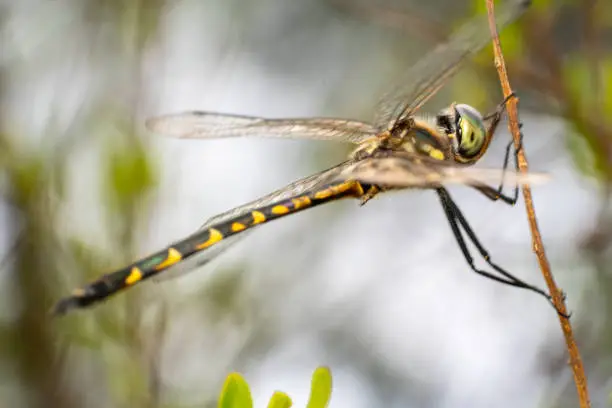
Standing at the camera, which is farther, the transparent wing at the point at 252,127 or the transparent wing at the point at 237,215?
the transparent wing at the point at 252,127

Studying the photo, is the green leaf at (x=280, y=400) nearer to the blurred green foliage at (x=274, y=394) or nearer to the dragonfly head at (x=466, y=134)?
the blurred green foliage at (x=274, y=394)

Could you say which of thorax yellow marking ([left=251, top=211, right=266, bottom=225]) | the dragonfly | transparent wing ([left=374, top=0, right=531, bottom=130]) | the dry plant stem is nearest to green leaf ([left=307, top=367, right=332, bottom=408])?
the dry plant stem

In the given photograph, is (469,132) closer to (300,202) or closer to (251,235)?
(300,202)

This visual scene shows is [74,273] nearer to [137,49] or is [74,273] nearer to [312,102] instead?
[137,49]

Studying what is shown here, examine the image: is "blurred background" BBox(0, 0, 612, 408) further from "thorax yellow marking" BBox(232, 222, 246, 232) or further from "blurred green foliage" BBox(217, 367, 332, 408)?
"blurred green foliage" BBox(217, 367, 332, 408)

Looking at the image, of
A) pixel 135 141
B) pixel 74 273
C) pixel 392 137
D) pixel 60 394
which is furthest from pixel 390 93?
pixel 60 394

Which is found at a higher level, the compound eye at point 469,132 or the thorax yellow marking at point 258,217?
the thorax yellow marking at point 258,217

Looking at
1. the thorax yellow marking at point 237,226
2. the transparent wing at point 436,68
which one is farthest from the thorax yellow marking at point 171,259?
the transparent wing at point 436,68
